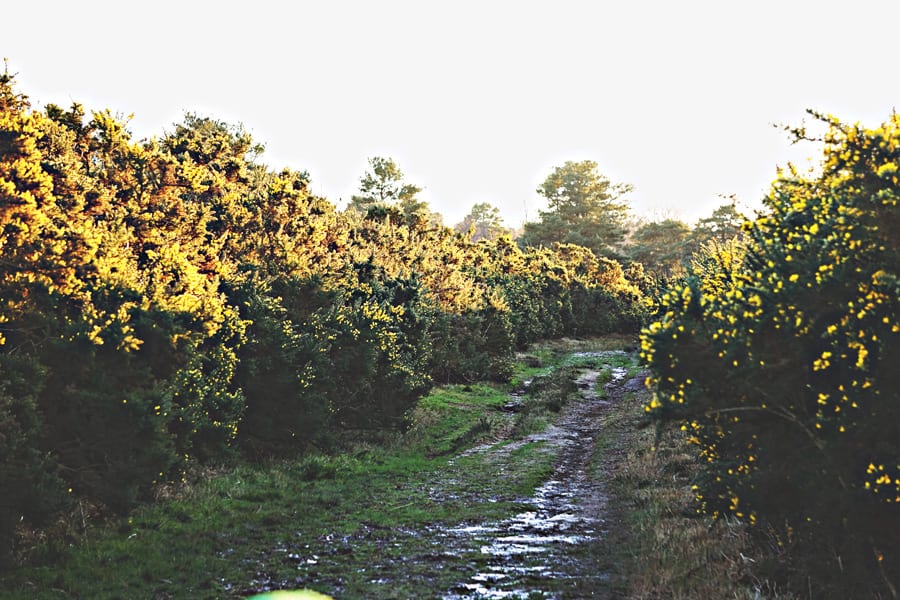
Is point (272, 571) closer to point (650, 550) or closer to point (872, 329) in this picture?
point (650, 550)

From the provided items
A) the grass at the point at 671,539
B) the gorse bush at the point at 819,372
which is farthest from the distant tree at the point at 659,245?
the gorse bush at the point at 819,372

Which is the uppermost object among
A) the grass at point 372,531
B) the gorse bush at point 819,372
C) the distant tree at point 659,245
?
the distant tree at point 659,245

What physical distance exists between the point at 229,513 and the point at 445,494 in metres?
5.34

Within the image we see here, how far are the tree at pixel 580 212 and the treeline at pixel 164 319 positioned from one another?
6034 cm

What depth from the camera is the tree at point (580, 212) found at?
301 feet

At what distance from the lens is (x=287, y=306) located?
74.4ft

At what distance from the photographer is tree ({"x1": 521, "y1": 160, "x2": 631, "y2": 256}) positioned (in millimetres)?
91812

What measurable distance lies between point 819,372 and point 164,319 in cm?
1212

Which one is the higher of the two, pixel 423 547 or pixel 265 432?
pixel 265 432

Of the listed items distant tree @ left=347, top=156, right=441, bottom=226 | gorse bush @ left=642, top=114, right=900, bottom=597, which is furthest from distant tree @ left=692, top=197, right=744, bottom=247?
gorse bush @ left=642, top=114, right=900, bottom=597

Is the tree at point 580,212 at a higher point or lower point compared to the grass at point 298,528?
higher

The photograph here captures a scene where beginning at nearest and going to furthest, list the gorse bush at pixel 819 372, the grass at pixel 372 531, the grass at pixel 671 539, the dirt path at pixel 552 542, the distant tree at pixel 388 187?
the gorse bush at pixel 819 372 < the grass at pixel 671 539 < the grass at pixel 372 531 < the dirt path at pixel 552 542 < the distant tree at pixel 388 187

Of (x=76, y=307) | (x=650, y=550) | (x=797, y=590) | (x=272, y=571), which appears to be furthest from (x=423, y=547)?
(x=76, y=307)

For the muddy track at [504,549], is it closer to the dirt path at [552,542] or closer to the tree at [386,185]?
the dirt path at [552,542]
